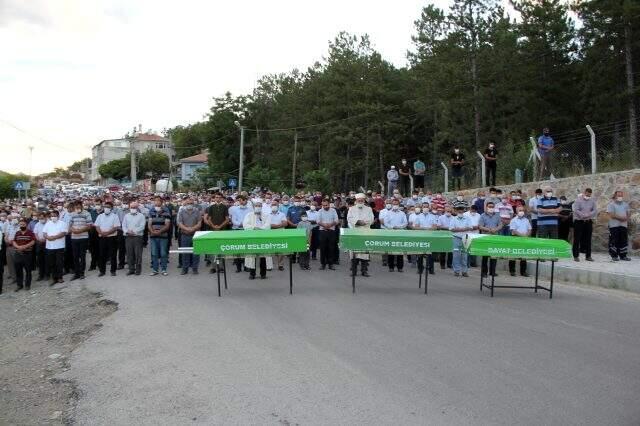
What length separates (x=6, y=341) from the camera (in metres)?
9.48

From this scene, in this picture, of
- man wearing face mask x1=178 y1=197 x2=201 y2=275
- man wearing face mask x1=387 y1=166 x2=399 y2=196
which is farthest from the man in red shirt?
man wearing face mask x1=387 y1=166 x2=399 y2=196

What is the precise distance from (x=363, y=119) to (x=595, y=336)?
4220 centimetres

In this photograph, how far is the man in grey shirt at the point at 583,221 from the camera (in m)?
15.1

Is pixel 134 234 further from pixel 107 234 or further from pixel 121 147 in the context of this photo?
pixel 121 147

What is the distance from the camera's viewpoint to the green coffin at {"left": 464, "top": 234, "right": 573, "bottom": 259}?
1113 cm

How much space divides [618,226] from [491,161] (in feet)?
25.3

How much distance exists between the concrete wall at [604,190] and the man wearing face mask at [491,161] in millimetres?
2667

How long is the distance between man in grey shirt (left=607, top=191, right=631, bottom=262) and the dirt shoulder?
12.1 meters

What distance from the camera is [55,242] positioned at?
1484cm

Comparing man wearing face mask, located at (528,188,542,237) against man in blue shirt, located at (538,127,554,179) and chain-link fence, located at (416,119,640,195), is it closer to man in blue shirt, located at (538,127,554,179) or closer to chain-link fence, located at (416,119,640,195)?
chain-link fence, located at (416,119,640,195)

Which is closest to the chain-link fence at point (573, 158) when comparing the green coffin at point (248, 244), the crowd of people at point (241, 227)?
the crowd of people at point (241, 227)

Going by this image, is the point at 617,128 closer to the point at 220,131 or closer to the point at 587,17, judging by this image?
the point at 587,17

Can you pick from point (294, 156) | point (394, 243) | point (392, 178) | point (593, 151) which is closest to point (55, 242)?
point (394, 243)

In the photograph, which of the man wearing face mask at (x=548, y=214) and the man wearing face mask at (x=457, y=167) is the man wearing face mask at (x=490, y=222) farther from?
the man wearing face mask at (x=457, y=167)
